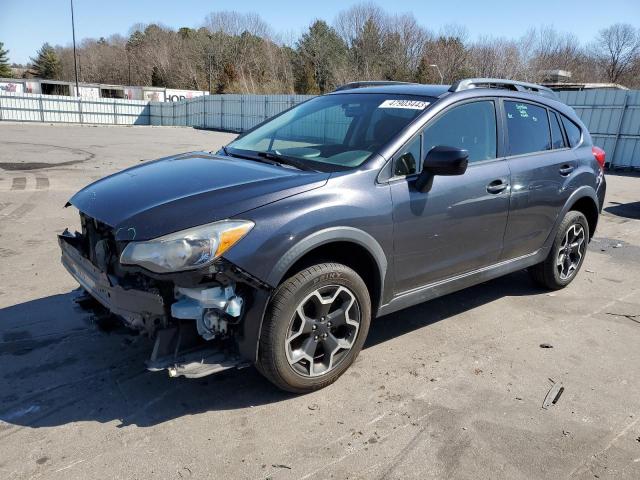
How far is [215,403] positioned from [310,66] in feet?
198

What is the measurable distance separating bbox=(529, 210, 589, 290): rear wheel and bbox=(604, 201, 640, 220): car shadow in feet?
15.9

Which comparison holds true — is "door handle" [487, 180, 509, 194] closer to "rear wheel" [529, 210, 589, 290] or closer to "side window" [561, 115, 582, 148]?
"rear wheel" [529, 210, 589, 290]

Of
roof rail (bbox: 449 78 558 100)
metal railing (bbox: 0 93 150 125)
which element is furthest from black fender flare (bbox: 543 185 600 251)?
metal railing (bbox: 0 93 150 125)

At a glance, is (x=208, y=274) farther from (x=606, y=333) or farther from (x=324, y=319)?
(x=606, y=333)

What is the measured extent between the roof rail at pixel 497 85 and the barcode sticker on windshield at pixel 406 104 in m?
0.35

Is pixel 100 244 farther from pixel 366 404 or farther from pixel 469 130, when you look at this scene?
pixel 469 130

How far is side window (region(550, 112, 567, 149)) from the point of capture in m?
4.71

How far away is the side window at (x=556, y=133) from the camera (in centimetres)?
471

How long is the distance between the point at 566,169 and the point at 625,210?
20.4 feet

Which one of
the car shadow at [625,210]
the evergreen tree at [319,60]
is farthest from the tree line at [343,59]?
the car shadow at [625,210]

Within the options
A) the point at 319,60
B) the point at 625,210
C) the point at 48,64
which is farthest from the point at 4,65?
the point at 625,210

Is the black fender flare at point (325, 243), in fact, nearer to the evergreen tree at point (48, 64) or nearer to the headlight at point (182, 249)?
the headlight at point (182, 249)

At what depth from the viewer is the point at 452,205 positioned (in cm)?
361

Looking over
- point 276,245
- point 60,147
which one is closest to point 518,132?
point 276,245
